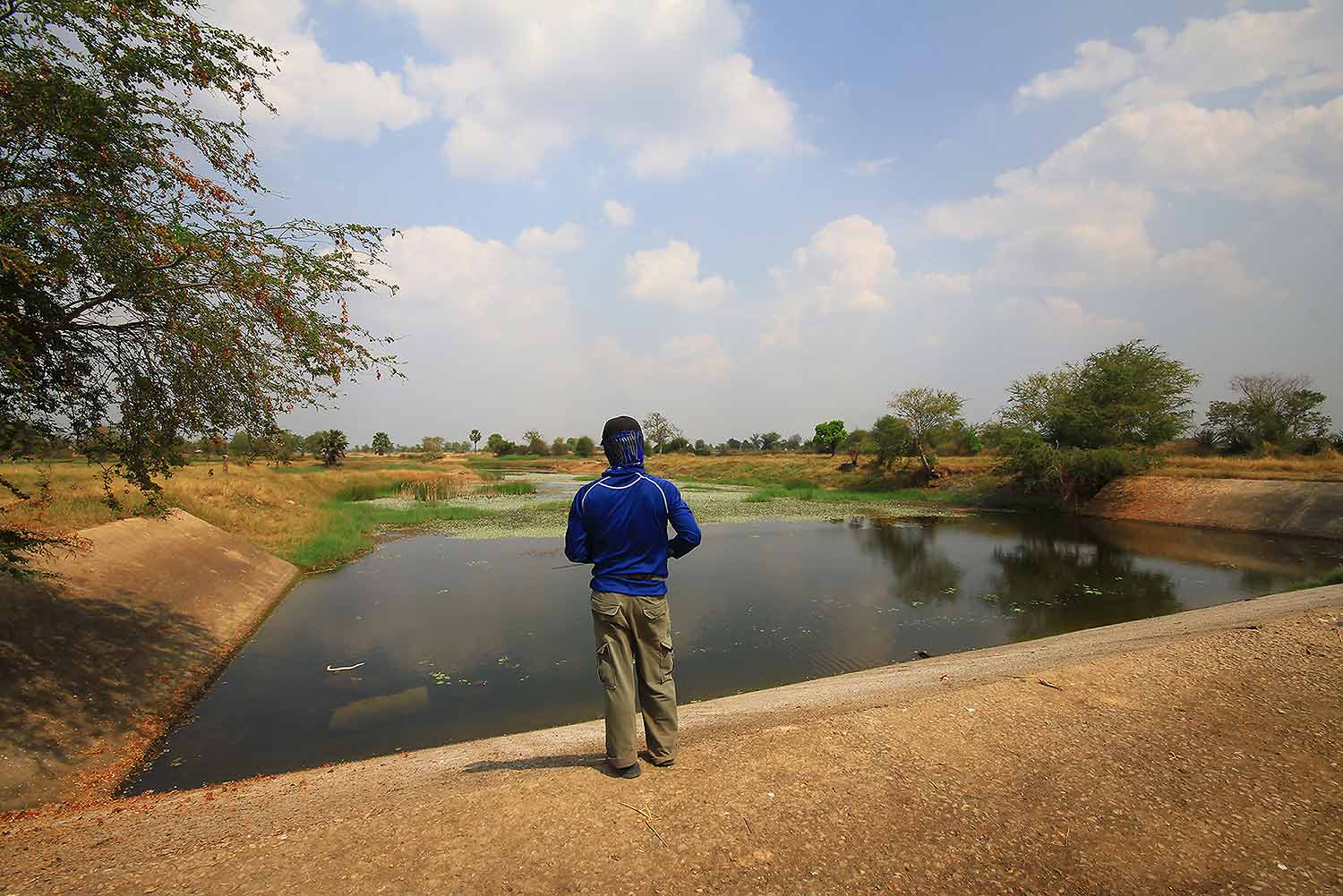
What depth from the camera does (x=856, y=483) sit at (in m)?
49.2

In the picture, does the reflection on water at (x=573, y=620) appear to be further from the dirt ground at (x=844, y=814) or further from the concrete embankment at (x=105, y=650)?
the dirt ground at (x=844, y=814)

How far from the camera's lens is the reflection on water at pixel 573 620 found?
7637 millimetres

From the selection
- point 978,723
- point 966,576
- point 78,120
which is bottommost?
point 966,576

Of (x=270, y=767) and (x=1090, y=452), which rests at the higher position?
(x=1090, y=452)

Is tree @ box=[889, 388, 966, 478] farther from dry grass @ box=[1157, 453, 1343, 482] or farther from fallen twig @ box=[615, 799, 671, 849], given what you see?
fallen twig @ box=[615, 799, 671, 849]

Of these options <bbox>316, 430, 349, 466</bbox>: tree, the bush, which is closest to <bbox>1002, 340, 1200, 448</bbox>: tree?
the bush

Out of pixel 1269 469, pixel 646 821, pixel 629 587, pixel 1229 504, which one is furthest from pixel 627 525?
pixel 1269 469

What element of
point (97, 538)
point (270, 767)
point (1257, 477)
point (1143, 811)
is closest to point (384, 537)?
point (97, 538)

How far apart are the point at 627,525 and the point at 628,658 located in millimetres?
808

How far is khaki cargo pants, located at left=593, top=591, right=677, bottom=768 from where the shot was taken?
3.37m

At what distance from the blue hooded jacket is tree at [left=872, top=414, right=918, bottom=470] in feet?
155

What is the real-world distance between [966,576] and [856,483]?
111 feet

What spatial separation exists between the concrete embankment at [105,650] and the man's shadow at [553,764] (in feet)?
15.4

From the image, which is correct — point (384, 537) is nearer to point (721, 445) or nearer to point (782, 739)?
point (782, 739)
